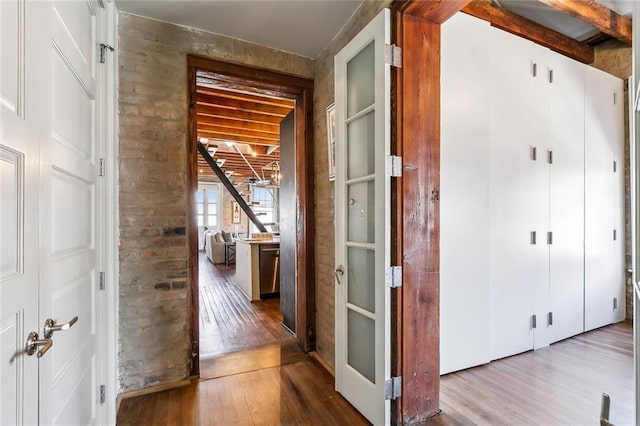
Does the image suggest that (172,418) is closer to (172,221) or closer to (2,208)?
(172,221)

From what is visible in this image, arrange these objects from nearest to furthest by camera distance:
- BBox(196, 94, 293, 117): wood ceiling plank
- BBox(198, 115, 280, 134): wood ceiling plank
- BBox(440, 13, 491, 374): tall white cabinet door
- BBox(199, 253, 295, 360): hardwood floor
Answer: BBox(440, 13, 491, 374): tall white cabinet door
BBox(199, 253, 295, 360): hardwood floor
BBox(196, 94, 293, 117): wood ceiling plank
BBox(198, 115, 280, 134): wood ceiling plank

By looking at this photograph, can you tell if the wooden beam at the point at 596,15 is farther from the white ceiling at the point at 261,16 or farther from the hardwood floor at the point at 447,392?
the hardwood floor at the point at 447,392

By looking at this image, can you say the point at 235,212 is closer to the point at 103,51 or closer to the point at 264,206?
the point at 264,206

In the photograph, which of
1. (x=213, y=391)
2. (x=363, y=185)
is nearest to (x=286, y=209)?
(x=363, y=185)

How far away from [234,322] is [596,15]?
5193mm

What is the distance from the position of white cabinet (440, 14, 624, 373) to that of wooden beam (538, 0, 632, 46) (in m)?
0.34

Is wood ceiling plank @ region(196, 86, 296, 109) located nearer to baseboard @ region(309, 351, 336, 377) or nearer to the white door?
the white door

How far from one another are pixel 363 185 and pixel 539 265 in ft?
6.84

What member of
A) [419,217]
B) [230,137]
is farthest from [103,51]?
[230,137]

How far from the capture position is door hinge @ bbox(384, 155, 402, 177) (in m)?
1.75

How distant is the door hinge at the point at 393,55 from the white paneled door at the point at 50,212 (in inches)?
60.8

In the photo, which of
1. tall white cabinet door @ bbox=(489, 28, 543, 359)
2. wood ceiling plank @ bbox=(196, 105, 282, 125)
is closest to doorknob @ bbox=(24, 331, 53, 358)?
tall white cabinet door @ bbox=(489, 28, 543, 359)

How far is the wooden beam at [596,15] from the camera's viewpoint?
2.73 metres

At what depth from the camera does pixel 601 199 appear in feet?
11.2
